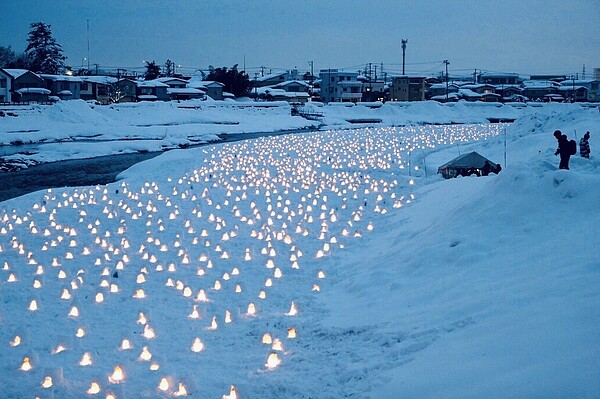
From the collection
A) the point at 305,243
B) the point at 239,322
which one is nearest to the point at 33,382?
the point at 239,322

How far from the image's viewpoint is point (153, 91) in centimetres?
7331

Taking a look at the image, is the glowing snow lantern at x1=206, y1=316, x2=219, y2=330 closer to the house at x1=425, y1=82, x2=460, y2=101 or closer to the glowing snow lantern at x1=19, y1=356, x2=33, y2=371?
the glowing snow lantern at x1=19, y1=356, x2=33, y2=371

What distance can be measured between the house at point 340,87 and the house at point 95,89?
99.8ft

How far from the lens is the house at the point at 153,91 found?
72.2m

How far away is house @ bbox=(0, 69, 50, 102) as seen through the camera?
190 feet

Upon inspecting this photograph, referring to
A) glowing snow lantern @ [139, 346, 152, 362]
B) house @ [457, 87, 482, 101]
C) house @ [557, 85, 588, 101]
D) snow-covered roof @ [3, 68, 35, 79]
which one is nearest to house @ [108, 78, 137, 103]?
snow-covered roof @ [3, 68, 35, 79]

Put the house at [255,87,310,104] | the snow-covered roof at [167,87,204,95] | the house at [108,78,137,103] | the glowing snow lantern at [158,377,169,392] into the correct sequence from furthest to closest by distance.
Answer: the house at [255,87,310,104]
the snow-covered roof at [167,87,204,95]
the house at [108,78,137,103]
the glowing snow lantern at [158,377,169,392]

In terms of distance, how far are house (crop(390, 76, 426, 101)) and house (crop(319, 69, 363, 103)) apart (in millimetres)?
5759

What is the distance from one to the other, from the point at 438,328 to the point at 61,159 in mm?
29221

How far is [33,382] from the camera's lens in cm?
685

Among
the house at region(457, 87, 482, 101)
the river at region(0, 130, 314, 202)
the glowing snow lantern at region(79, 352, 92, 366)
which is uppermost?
the house at region(457, 87, 482, 101)

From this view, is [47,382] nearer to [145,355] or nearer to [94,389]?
[94,389]

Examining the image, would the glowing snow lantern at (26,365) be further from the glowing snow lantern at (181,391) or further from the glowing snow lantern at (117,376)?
the glowing snow lantern at (181,391)

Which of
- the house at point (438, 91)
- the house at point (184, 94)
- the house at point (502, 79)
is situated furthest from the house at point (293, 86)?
the house at point (502, 79)
